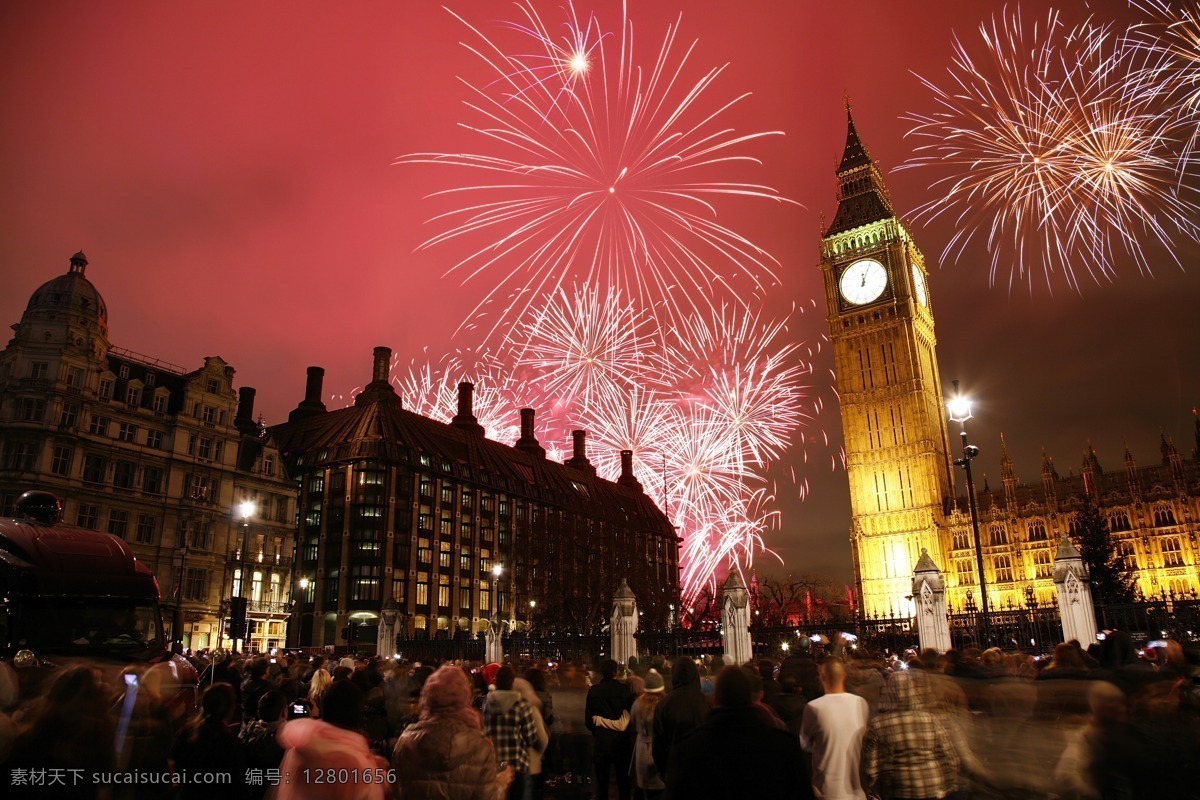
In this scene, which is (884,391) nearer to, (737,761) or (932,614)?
(932,614)

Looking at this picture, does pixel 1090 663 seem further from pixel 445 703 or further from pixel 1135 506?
pixel 1135 506

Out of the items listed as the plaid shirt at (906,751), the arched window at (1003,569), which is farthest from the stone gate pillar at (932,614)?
the arched window at (1003,569)

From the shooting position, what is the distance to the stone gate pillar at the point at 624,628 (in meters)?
20.8

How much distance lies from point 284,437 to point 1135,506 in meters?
88.9

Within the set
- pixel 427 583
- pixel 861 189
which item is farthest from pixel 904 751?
pixel 861 189

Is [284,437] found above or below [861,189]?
below

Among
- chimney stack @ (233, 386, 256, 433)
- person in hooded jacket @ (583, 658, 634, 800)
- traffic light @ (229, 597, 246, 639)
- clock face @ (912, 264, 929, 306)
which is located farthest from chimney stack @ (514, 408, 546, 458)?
person in hooded jacket @ (583, 658, 634, 800)

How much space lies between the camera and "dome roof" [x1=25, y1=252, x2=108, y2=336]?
44.9 m

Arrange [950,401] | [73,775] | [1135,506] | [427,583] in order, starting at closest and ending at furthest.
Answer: [73,775]
[950,401]
[427,583]
[1135,506]

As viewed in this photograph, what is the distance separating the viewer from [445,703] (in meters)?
4.91

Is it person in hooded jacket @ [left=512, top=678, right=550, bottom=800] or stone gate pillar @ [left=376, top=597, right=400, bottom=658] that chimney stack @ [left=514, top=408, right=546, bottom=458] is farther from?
person in hooded jacket @ [left=512, top=678, right=550, bottom=800]

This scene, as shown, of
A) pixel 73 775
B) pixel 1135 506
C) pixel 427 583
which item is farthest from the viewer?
pixel 1135 506

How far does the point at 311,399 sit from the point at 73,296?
3788 centimetres

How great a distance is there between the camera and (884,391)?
3632 inches
